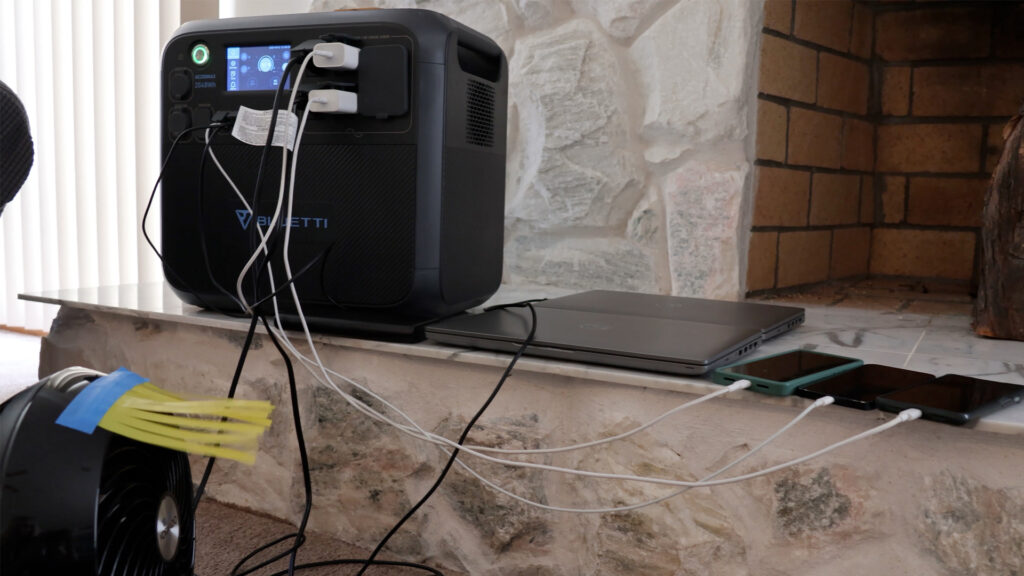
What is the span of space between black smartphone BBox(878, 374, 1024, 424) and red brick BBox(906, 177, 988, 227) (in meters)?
0.92

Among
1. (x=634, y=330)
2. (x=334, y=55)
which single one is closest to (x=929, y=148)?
(x=634, y=330)

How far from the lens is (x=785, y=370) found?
79 cm

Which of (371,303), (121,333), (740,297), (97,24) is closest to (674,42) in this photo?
(740,297)

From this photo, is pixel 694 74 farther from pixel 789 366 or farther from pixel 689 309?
pixel 789 366

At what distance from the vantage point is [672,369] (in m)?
0.80

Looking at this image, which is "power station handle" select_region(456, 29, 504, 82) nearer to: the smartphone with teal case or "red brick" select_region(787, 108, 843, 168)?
the smartphone with teal case

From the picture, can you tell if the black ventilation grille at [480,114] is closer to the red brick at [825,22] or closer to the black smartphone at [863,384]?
the black smartphone at [863,384]

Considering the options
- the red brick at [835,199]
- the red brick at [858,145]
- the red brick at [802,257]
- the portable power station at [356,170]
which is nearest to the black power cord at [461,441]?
the portable power station at [356,170]

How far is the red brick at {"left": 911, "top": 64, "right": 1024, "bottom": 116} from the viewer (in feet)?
→ 4.90

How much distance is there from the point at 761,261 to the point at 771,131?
0.21 meters

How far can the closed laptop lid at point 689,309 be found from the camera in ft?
3.28

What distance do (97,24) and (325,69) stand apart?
1703 millimetres

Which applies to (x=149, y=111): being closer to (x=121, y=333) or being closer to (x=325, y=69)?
(x=121, y=333)

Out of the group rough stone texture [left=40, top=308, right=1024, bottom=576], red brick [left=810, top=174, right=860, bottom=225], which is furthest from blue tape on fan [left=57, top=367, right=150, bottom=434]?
red brick [left=810, top=174, right=860, bottom=225]
